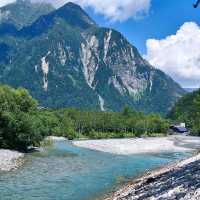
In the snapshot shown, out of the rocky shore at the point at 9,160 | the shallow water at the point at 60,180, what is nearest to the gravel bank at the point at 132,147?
the rocky shore at the point at 9,160

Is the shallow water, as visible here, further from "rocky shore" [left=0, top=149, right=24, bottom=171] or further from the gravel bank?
the gravel bank

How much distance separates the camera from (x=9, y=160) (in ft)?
236

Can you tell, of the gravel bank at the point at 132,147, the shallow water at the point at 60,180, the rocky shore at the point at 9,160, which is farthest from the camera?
the gravel bank at the point at 132,147

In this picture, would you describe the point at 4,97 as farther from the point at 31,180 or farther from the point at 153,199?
the point at 153,199

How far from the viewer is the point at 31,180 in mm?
52594

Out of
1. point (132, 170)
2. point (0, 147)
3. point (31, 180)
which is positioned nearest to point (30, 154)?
point (0, 147)

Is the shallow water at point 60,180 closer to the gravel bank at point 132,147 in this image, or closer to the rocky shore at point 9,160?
the rocky shore at point 9,160

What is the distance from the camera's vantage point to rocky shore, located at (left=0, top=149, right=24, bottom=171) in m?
63.7

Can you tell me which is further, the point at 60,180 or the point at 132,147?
the point at 132,147

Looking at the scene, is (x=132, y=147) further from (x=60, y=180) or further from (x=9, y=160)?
(x=60, y=180)

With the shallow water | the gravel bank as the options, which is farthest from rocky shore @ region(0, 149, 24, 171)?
the gravel bank

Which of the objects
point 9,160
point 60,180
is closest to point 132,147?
point 9,160

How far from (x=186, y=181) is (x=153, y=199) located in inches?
98.7

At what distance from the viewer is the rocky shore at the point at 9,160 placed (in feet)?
209
